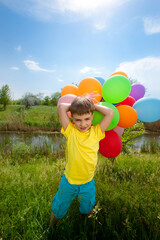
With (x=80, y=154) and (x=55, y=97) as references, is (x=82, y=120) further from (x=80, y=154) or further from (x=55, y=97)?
(x=55, y=97)

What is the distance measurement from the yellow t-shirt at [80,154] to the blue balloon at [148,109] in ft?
2.34

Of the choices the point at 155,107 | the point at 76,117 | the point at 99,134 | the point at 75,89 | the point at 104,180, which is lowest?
the point at 104,180

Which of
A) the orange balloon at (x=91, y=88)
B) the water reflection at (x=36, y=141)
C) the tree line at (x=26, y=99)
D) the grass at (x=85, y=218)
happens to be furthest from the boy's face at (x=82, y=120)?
the tree line at (x=26, y=99)

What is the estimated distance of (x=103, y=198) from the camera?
1.98 metres

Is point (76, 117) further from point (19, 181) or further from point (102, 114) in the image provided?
point (19, 181)

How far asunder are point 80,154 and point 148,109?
99 centimetres

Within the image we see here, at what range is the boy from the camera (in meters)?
1.39

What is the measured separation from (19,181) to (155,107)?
91.5 inches

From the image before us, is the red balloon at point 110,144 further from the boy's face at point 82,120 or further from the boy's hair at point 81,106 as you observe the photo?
the boy's hair at point 81,106

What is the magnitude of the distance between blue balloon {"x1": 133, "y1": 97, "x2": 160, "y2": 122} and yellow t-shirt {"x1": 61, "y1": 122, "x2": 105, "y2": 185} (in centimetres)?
71

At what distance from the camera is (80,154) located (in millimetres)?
1393

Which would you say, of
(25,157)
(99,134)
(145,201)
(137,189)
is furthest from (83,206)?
(25,157)

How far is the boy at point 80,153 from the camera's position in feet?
4.56

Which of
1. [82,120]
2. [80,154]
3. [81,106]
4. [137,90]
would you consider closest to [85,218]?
[80,154]
